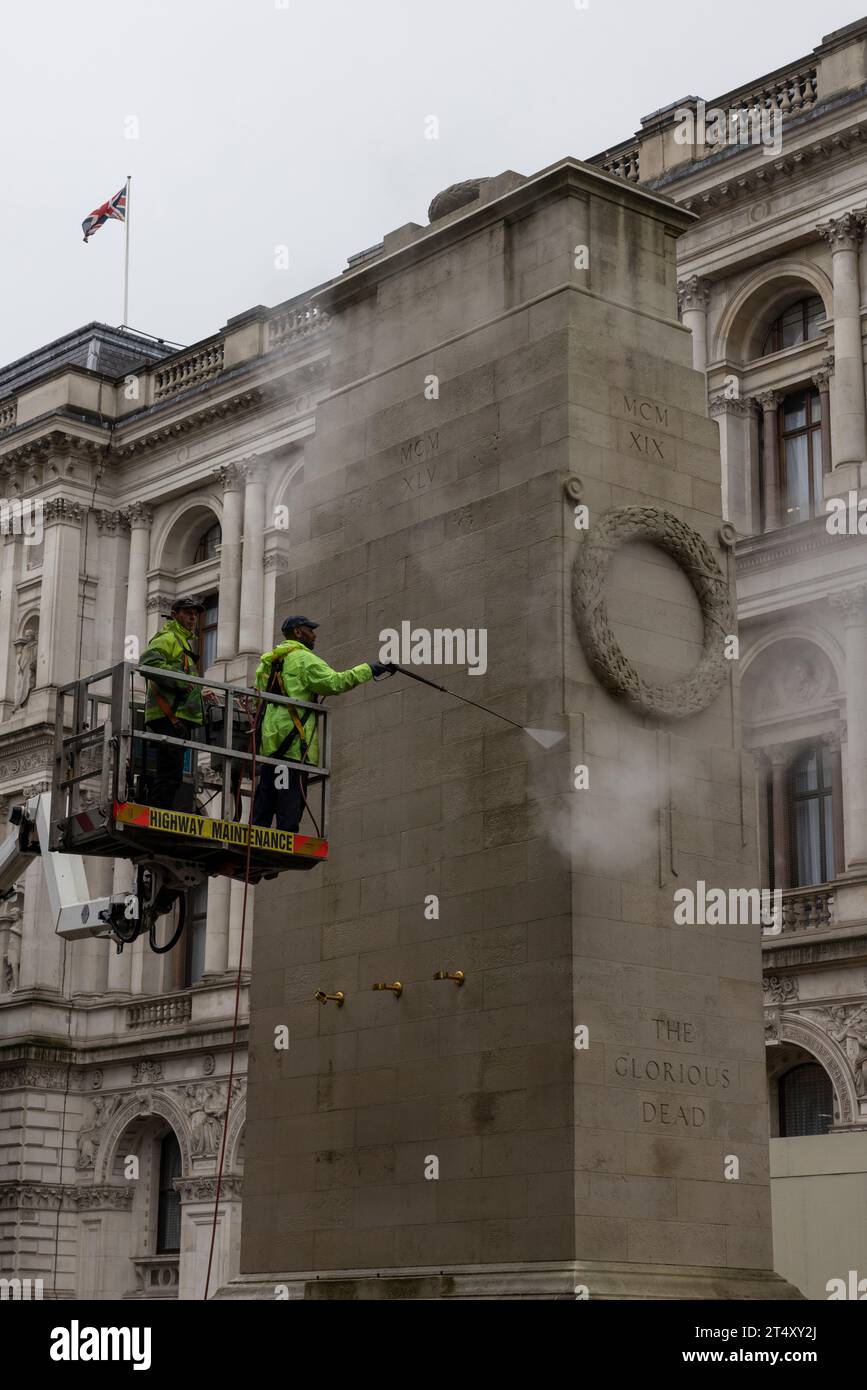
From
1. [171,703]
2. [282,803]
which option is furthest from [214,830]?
[171,703]

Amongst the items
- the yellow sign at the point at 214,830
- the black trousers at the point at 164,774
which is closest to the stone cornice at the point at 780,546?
the yellow sign at the point at 214,830

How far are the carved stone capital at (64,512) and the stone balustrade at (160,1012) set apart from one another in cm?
1237

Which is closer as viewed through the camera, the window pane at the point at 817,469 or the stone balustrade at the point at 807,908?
the stone balustrade at the point at 807,908

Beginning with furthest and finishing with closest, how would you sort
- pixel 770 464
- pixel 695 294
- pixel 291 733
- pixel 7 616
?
pixel 7 616
pixel 695 294
pixel 770 464
pixel 291 733

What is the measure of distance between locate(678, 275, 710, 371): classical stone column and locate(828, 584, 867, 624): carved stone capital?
6.10m

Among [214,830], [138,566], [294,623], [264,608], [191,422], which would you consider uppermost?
[191,422]

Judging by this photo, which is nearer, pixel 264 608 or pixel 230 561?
pixel 264 608

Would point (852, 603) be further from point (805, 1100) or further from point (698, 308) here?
point (805, 1100)

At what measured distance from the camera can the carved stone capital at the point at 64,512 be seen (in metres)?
54.9

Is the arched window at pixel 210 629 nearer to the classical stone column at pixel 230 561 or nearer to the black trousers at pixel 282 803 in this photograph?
the classical stone column at pixel 230 561

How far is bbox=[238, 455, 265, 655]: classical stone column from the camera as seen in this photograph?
50.2 metres

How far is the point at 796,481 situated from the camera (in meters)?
39.7

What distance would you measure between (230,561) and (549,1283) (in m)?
37.7
